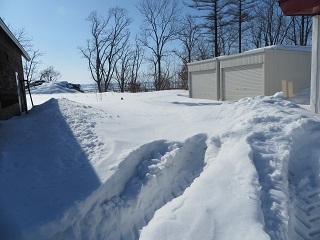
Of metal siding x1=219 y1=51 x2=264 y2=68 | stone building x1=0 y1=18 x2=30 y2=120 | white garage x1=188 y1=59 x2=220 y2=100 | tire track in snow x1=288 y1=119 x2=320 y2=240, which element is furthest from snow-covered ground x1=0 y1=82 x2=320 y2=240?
white garage x1=188 y1=59 x2=220 y2=100

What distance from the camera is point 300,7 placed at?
5.59m

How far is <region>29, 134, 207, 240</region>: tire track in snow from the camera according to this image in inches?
122

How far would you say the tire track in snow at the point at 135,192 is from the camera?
3.09 meters

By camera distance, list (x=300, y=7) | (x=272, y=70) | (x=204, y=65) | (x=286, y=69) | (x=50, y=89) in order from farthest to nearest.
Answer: (x=50, y=89)
(x=204, y=65)
(x=286, y=69)
(x=272, y=70)
(x=300, y=7)

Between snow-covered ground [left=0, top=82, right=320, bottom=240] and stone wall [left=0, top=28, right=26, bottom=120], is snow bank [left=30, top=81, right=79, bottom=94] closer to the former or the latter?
stone wall [left=0, top=28, right=26, bottom=120]

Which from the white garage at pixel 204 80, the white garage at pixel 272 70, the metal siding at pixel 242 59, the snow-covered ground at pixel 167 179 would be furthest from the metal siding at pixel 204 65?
the snow-covered ground at pixel 167 179

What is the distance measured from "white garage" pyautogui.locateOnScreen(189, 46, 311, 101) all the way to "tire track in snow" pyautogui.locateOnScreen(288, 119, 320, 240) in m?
8.14

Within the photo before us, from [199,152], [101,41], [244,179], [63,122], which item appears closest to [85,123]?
[63,122]

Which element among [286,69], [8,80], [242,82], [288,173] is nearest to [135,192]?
[288,173]

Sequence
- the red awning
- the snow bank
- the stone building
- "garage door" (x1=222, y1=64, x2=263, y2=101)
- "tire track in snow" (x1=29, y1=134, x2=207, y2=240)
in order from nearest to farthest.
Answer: "tire track in snow" (x1=29, y1=134, x2=207, y2=240)
the red awning
the stone building
"garage door" (x1=222, y1=64, x2=263, y2=101)
the snow bank

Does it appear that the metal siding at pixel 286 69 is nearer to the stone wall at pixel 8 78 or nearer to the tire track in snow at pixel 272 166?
the tire track in snow at pixel 272 166

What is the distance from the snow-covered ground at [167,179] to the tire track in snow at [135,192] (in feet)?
0.04

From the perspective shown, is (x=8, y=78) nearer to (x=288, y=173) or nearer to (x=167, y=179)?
(x=167, y=179)

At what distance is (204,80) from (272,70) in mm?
4977
